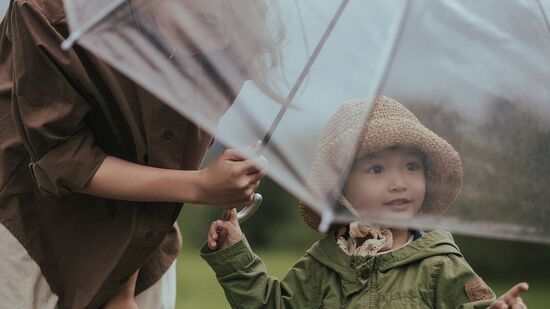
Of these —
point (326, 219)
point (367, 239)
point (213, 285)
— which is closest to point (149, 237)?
point (367, 239)

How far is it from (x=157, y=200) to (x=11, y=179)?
0.34 m

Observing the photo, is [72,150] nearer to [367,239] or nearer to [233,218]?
[233,218]

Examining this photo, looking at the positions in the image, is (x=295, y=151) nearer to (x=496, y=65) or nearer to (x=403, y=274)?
(x=496, y=65)

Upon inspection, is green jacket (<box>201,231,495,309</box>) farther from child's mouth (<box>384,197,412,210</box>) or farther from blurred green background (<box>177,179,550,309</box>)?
blurred green background (<box>177,179,550,309</box>)

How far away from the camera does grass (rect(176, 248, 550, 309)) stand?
711 centimetres

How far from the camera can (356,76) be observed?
2.07 metres

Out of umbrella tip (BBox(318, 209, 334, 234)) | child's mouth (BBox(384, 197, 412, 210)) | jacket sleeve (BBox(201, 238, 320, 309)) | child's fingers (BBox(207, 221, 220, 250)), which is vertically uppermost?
umbrella tip (BBox(318, 209, 334, 234))

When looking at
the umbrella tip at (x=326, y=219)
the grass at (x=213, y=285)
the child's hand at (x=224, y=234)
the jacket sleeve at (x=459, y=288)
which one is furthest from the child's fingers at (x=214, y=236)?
the grass at (x=213, y=285)

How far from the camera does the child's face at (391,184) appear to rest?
7.52 ft

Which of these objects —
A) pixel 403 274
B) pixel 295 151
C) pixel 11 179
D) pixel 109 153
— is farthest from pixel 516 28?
pixel 11 179

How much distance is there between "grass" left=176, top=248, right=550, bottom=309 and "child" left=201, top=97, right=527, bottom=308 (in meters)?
4.22

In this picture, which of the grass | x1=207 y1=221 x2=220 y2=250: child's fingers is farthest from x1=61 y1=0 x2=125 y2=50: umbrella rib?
the grass

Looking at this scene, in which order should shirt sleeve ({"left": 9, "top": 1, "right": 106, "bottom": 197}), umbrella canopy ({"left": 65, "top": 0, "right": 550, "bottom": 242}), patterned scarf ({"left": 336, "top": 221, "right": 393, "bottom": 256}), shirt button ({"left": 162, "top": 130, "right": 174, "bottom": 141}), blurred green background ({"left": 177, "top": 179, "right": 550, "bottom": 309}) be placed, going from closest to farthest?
umbrella canopy ({"left": 65, "top": 0, "right": 550, "bottom": 242}) < shirt sleeve ({"left": 9, "top": 1, "right": 106, "bottom": 197}) < shirt button ({"left": 162, "top": 130, "right": 174, "bottom": 141}) < patterned scarf ({"left": 336, "top": 221, "right": 393, "bottom": 256}) < blurred green background ({"left": 177, "top": 179, "right": 550, "bottom": 309})

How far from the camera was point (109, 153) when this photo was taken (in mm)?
2510
